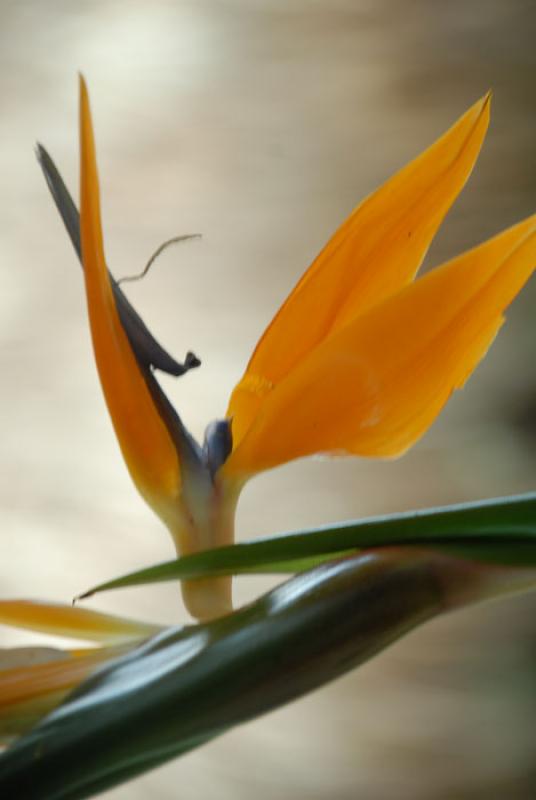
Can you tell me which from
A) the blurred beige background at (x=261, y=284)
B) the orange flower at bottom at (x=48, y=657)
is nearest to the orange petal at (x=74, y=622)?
the orange flower at bottom at (x=48, y=657)

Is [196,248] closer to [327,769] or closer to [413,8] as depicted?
[413,8]

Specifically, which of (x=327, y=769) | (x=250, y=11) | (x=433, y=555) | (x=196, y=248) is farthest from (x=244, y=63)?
(x=433, y=555)

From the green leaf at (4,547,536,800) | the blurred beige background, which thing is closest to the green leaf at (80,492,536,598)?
the green leaf at (4,547,536,800)

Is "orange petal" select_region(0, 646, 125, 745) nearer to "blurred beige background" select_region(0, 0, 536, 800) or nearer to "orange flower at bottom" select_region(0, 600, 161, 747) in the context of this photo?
"orange flower at bottom" select_region(0, 600, 161, 747)

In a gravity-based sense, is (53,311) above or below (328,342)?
above

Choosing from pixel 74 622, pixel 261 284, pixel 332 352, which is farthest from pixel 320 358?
pixel 261 284

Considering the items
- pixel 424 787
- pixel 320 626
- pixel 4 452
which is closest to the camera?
pixel 320 626

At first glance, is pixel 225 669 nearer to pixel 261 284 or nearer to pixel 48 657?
pixel 48 657
